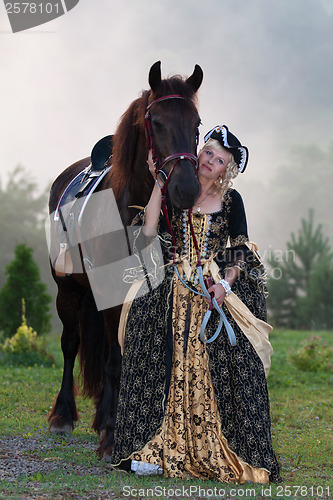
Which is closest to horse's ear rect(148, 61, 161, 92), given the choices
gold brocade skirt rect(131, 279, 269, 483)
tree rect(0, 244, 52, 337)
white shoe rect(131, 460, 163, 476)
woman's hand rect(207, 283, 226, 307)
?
woman's hand rect(207, 283, 226, 307)

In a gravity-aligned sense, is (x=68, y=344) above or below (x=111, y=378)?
above

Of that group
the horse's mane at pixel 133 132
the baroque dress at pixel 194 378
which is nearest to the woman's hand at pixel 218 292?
the baroque dress at pixel 194 378

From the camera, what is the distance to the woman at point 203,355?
3287 mm

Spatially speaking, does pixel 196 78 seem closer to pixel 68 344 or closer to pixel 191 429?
pixel 191 429

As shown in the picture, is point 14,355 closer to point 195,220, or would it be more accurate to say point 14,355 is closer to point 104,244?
point 104,244

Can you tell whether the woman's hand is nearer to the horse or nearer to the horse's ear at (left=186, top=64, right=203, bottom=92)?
the horse

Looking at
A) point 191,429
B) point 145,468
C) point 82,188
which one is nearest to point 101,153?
point 82,188

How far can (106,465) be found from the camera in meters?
3.62

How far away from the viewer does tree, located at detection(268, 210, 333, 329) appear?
2484 cm

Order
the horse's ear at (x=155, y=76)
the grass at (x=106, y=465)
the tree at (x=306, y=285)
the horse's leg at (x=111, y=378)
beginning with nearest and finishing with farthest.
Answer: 1. the grass at (x=106, y=465)
2. the horse's ear at (x=155, y=76)
3. the horse's leg at (x=111, y=378)
4. the tree at (x=306, y=285)

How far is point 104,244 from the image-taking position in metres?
3.88

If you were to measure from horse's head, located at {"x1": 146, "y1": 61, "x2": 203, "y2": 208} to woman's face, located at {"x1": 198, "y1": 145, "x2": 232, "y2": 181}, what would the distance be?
0.18m

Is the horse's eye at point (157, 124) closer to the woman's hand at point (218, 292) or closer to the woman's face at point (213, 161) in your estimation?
the woman's face at point (213, 161)

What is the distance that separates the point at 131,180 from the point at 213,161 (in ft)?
1.93
